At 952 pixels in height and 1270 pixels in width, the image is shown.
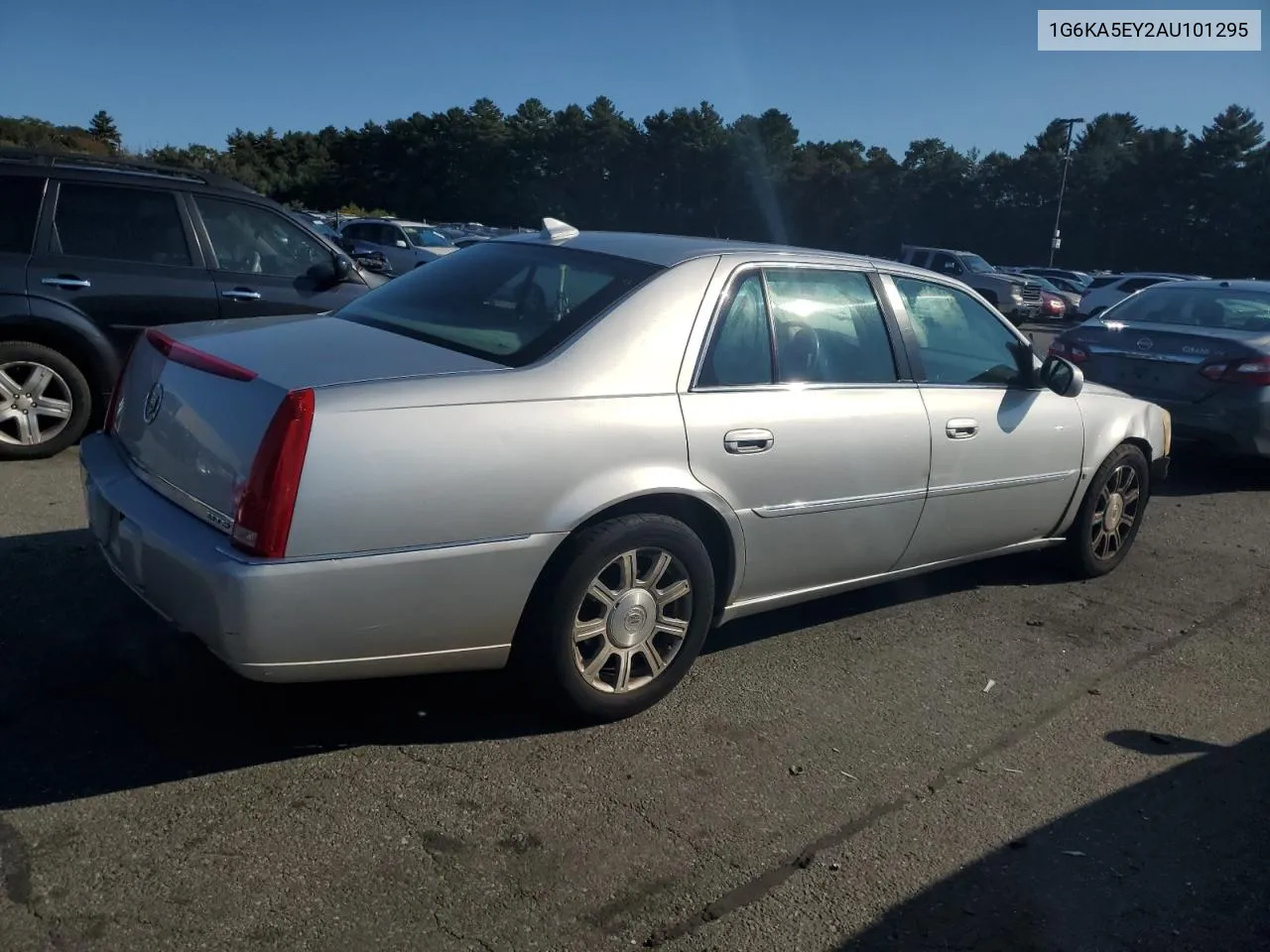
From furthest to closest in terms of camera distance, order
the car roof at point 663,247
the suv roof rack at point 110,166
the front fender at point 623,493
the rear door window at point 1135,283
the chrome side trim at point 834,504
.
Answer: the rear door window at point 1135,283 → the suv roof rack at point 110,166 → the car roof at point 663,247 → the chrome side trim at point 834,504 → the front fender at point 623,493

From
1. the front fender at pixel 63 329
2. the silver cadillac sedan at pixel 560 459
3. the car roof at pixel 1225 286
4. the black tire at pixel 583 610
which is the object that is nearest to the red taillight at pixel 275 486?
the silver cadillac sedan at pixel 560 459

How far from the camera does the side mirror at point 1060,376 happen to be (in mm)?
5105

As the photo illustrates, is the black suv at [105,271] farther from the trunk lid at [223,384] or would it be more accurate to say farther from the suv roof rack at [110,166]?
the trunk lid at [223,384]

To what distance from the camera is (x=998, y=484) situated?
4.90m

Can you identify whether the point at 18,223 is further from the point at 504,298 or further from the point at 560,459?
the point at 560,459

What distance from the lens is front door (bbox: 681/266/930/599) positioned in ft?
12.7

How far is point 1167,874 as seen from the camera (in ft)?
10.2

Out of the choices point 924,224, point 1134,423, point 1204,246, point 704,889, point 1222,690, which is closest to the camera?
point 704,889

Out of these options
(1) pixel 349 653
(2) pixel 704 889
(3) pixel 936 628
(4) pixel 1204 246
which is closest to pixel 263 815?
(1) pixel 349 653

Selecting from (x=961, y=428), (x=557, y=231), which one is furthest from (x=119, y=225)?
(x=961, y=428)

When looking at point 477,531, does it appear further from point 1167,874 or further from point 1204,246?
point 1204,246

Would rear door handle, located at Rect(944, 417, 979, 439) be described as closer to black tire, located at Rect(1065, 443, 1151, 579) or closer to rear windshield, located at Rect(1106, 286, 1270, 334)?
black tire, located at Rect(1065, 443, 1151, 579)

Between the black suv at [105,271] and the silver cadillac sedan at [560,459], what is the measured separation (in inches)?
108

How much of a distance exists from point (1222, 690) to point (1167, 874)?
1.63m
